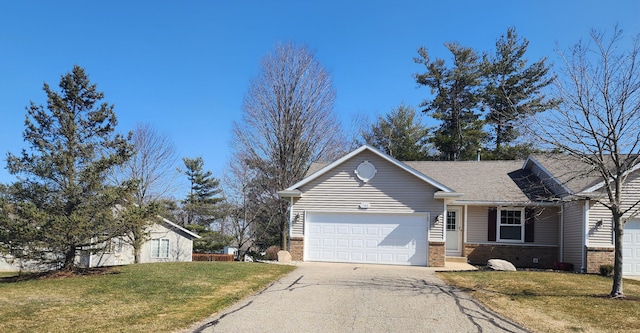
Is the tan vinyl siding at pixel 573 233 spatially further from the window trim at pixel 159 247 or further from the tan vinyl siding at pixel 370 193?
the window trim at pixel 159 247

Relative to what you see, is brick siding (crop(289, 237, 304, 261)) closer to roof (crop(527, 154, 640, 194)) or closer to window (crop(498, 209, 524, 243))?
window (crop(498, 209, 524, 243))

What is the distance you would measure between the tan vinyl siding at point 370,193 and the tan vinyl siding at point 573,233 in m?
4.66

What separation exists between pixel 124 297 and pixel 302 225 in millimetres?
8945

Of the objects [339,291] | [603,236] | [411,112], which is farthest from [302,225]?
[411,112]

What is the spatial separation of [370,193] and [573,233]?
7.42m

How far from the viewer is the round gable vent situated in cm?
1830

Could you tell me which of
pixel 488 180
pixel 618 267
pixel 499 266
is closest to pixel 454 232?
pixel 488 180

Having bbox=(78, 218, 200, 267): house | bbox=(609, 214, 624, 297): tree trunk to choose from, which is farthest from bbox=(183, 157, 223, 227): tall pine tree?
bbox=(609, 214, 624, 297): tree trunk

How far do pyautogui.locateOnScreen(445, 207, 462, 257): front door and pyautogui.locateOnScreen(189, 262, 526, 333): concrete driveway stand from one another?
6.47m

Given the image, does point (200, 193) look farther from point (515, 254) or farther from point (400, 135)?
point (515, 254)

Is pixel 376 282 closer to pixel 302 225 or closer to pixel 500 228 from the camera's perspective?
pixel 302 225

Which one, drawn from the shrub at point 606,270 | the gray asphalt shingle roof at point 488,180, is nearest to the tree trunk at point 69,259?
the gray asphalt shingle roof at point 488,180

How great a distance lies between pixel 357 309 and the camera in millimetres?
9281

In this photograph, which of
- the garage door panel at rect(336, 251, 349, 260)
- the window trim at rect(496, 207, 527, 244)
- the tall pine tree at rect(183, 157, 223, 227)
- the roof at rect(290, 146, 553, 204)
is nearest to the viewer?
the garage door panel at rect(336, 251, 349, 260)
